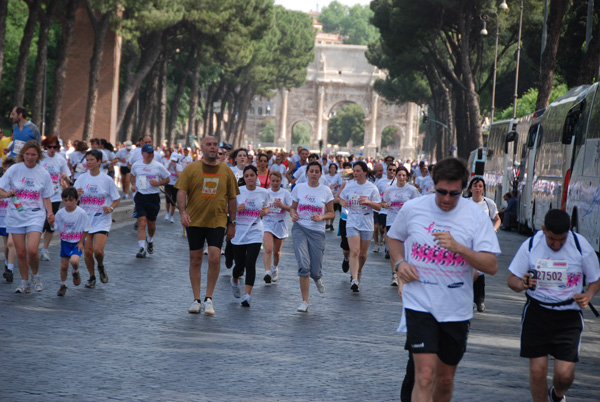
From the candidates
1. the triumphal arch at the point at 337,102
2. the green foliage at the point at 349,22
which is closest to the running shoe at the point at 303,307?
the triumphal arch at the point at 337,102

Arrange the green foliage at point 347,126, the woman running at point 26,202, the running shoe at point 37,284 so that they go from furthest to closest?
the green foliage at point 347,126
the running shoe at point 37,284
the woman running at point 26,202

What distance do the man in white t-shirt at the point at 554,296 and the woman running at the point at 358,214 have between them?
613 cm

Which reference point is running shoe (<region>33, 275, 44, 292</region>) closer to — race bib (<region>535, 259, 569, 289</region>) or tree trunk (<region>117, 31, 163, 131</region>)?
race bib (<region>535, 259, 569, 289</region>)

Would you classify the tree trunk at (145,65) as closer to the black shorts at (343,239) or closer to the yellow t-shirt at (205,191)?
the black shorts at (343,239)

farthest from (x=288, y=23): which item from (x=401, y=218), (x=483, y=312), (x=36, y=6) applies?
(x=401, y=218)

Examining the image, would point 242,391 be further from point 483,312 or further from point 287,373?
point 483,312

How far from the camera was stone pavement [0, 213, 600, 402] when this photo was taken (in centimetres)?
653

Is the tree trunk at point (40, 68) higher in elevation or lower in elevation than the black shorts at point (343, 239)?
higher

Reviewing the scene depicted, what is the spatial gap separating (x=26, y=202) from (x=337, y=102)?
122 m

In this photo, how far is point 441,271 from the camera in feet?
16.9

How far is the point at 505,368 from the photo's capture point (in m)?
7.72

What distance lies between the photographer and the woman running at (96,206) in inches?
450

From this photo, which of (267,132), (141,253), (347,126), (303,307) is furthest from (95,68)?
(267,132)

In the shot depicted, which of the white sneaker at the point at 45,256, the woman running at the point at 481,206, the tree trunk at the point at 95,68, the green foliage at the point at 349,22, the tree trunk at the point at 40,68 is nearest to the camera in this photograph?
the woman running at the point at 481,206
